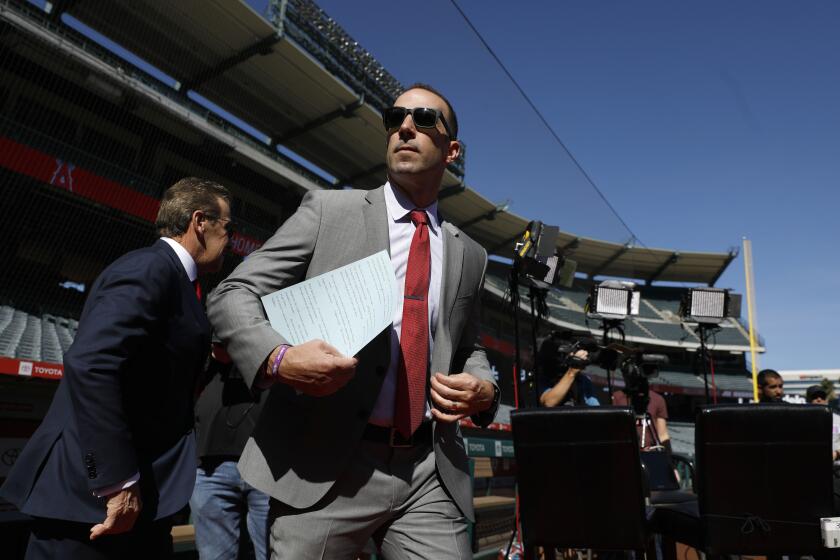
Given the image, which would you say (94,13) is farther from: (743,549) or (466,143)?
(743,549)

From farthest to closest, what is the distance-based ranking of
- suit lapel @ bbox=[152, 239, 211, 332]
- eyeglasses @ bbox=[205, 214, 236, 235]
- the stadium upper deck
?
1. the stadium upper deck
2. eyeglasses @ bbox=[205, 214, 236, 235]
3. suit lapel @ bbox=[152, 239, 211, 332]

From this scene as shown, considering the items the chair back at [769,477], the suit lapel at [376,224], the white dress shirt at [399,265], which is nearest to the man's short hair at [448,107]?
the white dress shirt at [399,265]

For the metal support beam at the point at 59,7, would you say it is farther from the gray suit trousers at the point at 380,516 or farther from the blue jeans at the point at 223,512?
the gray suit trousers at the point at 380,516

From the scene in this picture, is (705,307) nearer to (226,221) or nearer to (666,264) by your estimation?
(226,221)

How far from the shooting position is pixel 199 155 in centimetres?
1408

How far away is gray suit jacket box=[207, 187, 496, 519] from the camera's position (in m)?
1.25

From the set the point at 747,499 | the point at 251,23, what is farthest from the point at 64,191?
the point at 747,499

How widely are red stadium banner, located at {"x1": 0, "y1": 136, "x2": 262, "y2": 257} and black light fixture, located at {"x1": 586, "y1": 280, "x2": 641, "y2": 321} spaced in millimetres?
6574

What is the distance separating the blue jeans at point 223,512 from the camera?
2.64 m

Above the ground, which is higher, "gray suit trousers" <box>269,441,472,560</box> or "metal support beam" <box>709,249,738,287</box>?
"metal support beam" <box>709,249,738,287</box>

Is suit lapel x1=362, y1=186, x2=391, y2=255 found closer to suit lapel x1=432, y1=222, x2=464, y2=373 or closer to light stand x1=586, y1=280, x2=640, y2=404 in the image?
suit lapel x1=432, y1=222, x2=464, y2=373

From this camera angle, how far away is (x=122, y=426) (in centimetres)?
154

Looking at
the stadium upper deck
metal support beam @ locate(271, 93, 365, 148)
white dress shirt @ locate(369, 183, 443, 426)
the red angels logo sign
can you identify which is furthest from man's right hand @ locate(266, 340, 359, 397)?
metal support beam @ locate(271, 93, 365, 148)

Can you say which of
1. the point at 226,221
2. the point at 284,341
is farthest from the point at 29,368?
the point at 284,341
